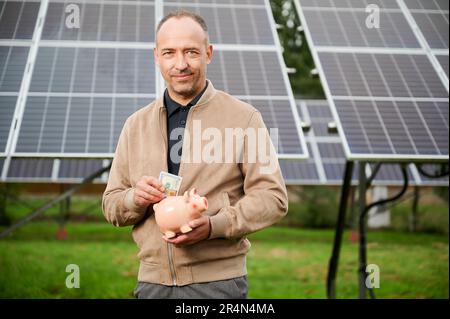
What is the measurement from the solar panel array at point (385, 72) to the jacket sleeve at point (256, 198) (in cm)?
207

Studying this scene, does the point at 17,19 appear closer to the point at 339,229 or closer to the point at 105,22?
the point at 105,22

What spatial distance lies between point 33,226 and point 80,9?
971 cm

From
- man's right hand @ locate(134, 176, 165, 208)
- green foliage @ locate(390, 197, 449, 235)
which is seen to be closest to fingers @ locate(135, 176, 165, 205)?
man's right hand @ locate(134, 176, 165, 208)

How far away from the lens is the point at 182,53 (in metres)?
3.04

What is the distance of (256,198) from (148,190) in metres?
0.41

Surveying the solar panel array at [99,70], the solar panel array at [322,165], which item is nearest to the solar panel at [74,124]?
the solar panel array at [99,70]

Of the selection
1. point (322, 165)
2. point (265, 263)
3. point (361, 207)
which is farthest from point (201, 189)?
point (265, 263)

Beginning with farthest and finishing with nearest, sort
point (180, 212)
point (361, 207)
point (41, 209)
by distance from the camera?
1. point (361, 207)
2. point (41, 209)
3. point (180, 212)

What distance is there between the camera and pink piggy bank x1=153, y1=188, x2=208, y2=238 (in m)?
2.88

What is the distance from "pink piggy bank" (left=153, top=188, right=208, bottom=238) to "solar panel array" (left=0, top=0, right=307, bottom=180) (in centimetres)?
180

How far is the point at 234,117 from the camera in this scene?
3111 millimetres

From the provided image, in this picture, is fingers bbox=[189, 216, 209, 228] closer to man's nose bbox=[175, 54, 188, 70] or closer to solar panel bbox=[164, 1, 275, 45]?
man's nose bbox=[175, 54, 188, 70]

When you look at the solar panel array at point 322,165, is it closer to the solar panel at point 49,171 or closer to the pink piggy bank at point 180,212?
the solar panel at point 49,171
